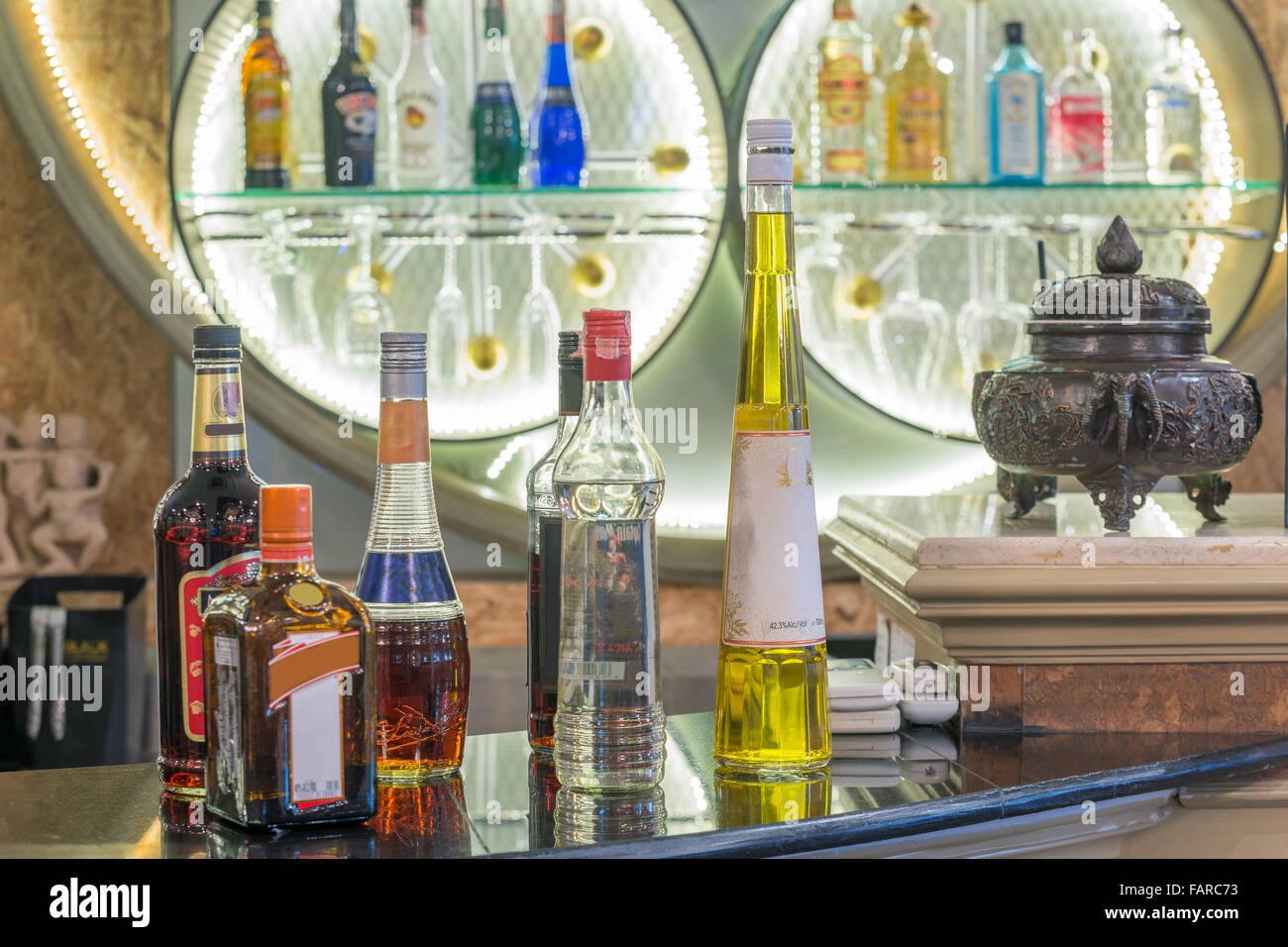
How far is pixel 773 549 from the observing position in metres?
0.92

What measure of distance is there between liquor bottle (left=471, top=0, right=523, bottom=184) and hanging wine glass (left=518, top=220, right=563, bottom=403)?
168mm

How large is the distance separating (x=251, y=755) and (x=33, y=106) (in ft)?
5.68

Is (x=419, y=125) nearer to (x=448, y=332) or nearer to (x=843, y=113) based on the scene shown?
(x=448, y=332)

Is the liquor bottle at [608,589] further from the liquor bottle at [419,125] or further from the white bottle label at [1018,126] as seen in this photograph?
the white bottle label at [1018,126]

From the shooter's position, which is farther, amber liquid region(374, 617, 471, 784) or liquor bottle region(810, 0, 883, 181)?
liquor bottle region(810, 0, 883, 181)

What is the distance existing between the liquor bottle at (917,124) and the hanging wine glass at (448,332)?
0.72 m

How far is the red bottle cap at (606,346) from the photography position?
2.84ft

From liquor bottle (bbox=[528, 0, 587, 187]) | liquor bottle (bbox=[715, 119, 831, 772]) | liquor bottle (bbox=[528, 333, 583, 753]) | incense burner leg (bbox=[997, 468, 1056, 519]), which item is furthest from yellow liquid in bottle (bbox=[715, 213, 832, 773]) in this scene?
liquor bottle (bbox=[528, 0, 587, 187])

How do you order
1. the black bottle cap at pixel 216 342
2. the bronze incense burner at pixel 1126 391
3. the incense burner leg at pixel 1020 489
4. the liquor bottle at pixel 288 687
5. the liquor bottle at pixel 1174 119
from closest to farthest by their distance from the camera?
the liquor bottle at pixel 288 687 < the black bottle cap at pixel 216 342 < the bronze incense burner at pixel 1126 391 < the incense burner leg at pixel 1020 489 < the liquor bottle at pixel 1174 119

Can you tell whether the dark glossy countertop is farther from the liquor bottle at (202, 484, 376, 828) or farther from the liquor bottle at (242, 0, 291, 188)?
the liquor bottle at (242, 0, 291, 188)

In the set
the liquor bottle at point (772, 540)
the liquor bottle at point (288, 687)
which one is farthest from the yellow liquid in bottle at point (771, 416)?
the liquor bottle at point (288, 687)

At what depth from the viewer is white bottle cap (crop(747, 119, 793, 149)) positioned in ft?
2.96

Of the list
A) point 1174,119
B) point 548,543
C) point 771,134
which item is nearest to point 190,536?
point 548,543
